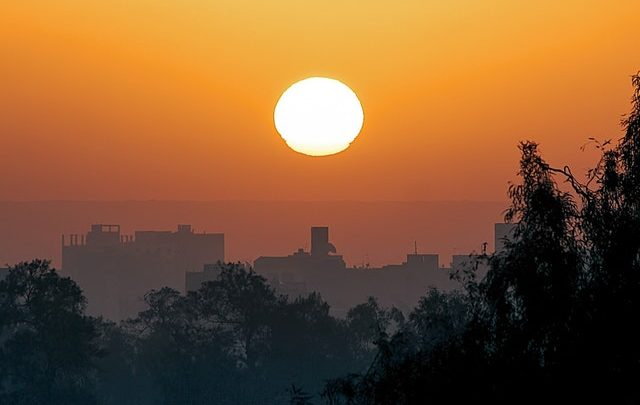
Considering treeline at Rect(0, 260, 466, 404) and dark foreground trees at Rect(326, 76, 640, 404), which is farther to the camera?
treeline at Rect(0, 260, 466, 404)

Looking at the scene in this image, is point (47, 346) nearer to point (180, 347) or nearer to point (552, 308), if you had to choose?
point (180, 347)

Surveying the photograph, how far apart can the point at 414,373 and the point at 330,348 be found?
8657 centimetres

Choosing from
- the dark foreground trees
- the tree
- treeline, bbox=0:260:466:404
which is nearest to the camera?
the dark foreground trees

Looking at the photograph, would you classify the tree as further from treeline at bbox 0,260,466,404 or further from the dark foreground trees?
the dark foreground trees

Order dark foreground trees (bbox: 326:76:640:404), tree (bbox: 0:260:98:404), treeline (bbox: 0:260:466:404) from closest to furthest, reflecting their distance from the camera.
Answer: dark foreground trees (bbox: 326:76:640:404) < tree (bbox: 0:260:98:404) < treeline (bbox: 0:260:466:404)

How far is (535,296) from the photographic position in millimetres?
28500

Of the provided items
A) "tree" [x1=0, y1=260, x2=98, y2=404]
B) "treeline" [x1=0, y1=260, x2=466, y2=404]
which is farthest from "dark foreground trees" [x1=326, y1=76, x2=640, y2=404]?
"tree" [x1=0, y1=260, x2=98, y2=404]

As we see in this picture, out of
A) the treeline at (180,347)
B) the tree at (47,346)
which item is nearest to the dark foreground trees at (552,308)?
the treeline at (180,347)

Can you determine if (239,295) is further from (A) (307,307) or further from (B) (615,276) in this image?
(B) (615,276)

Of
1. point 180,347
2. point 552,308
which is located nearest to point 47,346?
point 180,347

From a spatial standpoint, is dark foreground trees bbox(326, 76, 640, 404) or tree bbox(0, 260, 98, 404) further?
tree bbox(0, 260, 98, 404)

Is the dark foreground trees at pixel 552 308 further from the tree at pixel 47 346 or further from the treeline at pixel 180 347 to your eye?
the tree at pixel 47 346

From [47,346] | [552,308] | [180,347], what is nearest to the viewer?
[552,308]

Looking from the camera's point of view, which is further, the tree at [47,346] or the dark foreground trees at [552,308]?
the tree at [47,346]
